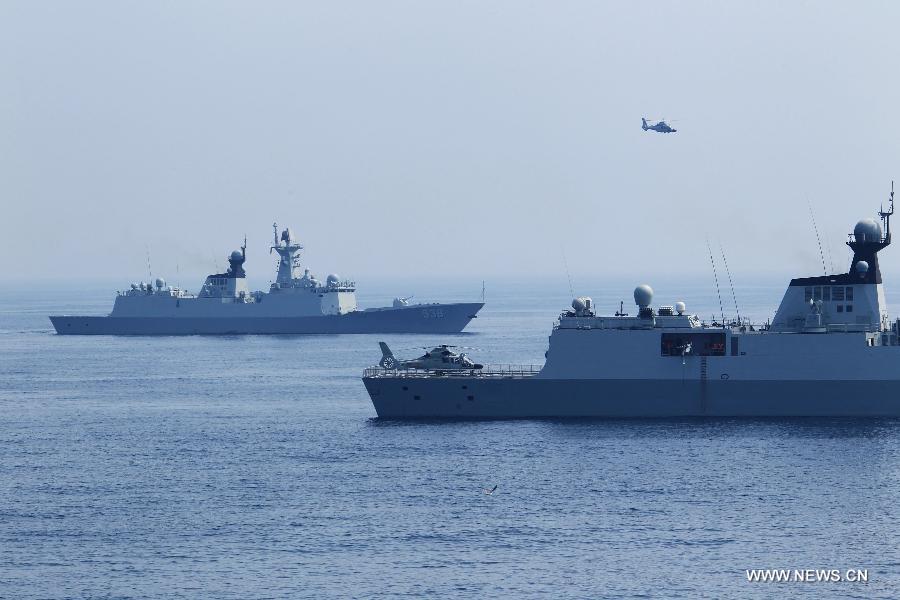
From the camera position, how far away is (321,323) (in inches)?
4181

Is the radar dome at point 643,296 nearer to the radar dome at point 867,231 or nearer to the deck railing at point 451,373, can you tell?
the deck railing at point 451,373

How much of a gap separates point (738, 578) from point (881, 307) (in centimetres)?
2024

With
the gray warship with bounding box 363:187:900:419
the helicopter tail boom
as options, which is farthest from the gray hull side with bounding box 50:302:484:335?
the gray warship with bounding box 363:187:900:419

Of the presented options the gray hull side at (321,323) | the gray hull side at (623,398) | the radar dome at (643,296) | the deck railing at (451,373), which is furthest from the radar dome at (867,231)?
the gray hull side at (321,323)

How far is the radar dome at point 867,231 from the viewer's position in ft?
154

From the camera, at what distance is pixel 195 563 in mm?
30297

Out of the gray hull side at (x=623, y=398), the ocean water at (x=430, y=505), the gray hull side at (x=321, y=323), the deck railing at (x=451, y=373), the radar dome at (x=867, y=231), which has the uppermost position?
the radar dome at (x=867, y=231)

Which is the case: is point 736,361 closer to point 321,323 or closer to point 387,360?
point 387,360

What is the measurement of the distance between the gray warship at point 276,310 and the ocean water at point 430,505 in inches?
1955

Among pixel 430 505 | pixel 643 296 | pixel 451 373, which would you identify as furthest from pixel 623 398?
pixel 430 505

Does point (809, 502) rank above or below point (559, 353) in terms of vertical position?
below

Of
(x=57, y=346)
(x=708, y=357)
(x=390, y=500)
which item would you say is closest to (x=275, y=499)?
(x=390, y=500)

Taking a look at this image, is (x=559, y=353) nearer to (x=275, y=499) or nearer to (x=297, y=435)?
(x=297, y=435)

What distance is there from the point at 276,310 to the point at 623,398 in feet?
206
